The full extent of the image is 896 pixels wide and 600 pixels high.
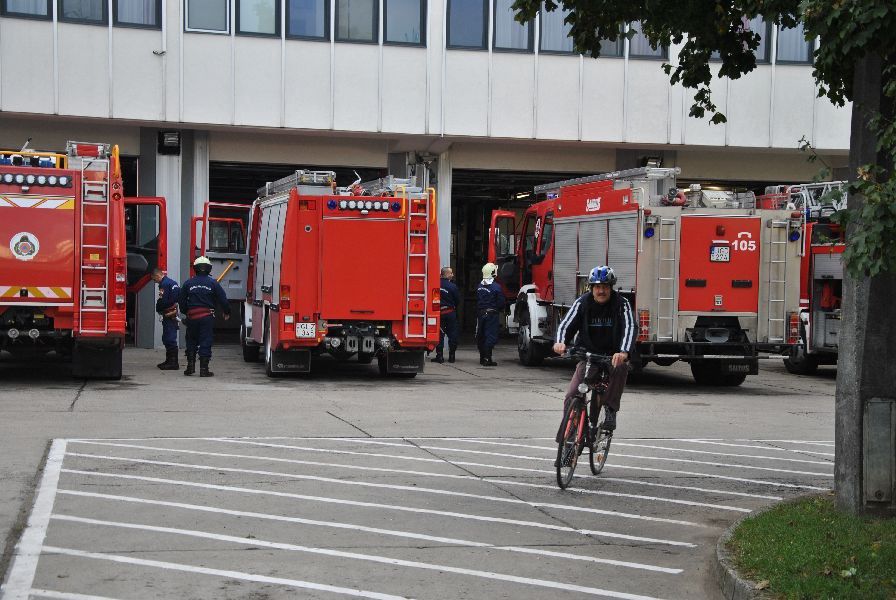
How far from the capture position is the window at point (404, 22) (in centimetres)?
2586

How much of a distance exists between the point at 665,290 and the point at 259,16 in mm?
11382

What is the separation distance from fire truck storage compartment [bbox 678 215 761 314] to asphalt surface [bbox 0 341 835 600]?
188 cm

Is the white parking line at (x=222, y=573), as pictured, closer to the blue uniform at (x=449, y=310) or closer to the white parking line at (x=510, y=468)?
the white parking line at (x=510, y=468)

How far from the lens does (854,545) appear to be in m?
7.36

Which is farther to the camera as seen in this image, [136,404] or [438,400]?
[438,400]

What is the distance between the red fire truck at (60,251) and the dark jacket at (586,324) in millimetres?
8812

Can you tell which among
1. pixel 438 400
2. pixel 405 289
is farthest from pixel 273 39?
pixel 438 400

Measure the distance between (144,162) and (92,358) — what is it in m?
9.28

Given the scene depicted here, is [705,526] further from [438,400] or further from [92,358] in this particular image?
[92,358]

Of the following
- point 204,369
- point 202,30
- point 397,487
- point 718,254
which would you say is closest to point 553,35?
point 202,30

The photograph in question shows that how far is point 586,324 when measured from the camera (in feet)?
34.8

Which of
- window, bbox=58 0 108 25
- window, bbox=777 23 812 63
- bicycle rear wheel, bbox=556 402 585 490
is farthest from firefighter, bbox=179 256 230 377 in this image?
window, bbox=777 23 812 63

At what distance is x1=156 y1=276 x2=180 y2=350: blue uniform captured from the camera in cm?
2092

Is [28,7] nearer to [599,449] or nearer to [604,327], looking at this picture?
[604,327]
